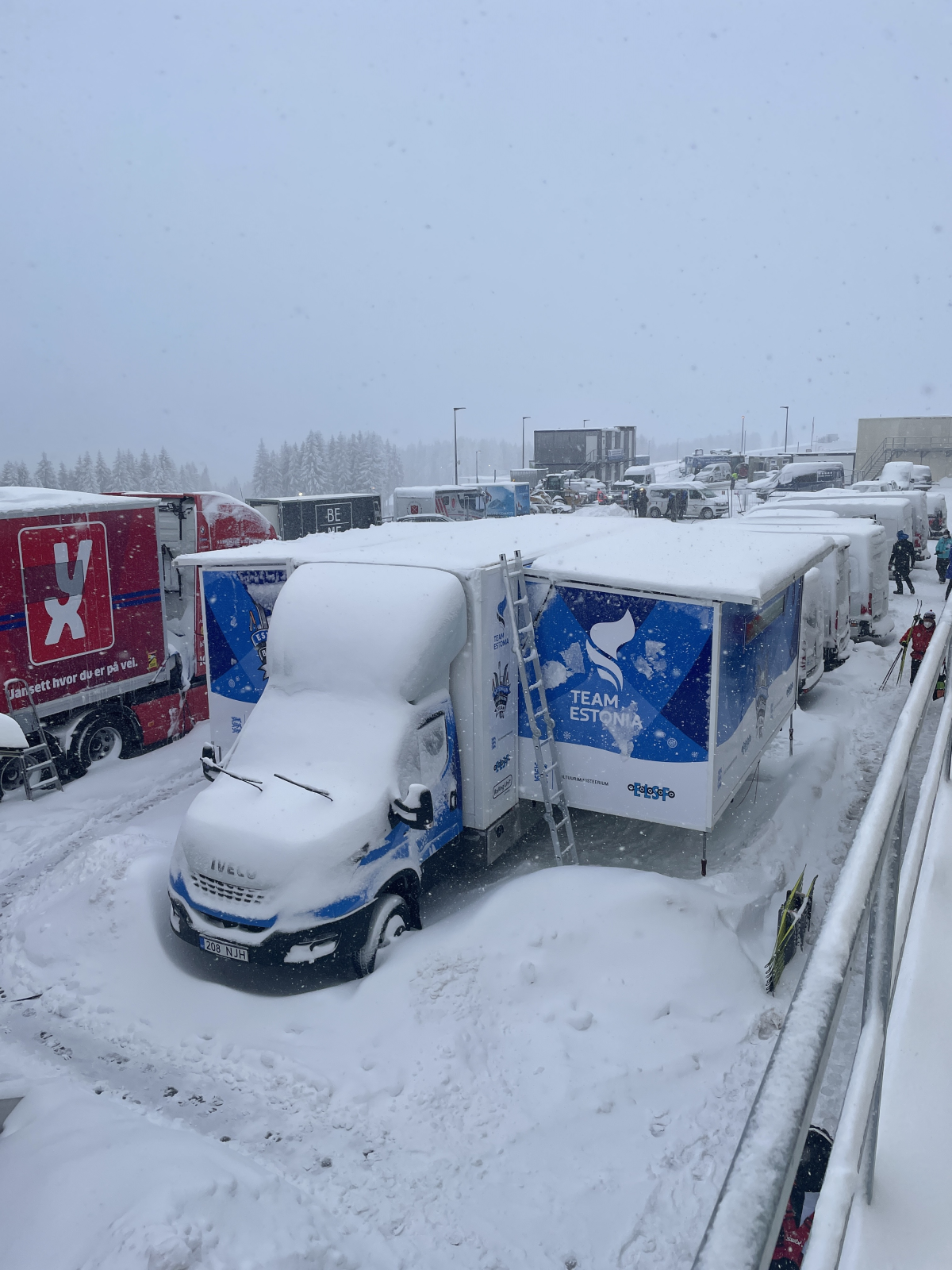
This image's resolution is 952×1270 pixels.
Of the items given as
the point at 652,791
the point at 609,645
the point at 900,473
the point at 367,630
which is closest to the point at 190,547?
the point at 367,630

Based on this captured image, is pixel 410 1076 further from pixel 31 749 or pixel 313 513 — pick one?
pixel 313 513

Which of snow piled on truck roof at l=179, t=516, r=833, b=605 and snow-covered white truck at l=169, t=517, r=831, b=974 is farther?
snow piled on truck roof at l=179, t=516, r=833, b=605

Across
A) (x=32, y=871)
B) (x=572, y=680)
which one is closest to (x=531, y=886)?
(x=572, y=680)

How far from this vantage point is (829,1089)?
213 inches

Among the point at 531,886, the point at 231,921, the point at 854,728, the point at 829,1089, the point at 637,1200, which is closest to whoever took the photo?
the point at 637,1200

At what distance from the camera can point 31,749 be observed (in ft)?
37.6

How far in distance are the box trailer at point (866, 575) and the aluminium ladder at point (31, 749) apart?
13.2 metres

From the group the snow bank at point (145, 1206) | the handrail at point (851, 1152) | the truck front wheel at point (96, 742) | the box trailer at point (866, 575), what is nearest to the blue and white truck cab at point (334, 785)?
the snow bank at point (145, 1206)

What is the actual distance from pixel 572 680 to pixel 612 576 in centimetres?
115

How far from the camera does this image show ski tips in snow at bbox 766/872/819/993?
6.90 meters

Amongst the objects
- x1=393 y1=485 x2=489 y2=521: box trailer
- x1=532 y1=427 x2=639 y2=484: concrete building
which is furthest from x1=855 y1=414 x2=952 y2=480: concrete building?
x1=393 y1=485 x2=489 y2=521: box trailer

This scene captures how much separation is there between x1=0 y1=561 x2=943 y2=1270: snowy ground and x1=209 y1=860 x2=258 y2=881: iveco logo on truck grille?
3.16 ft

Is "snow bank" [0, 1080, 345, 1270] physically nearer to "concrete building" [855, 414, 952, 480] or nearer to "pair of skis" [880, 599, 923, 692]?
"pair of skis" [880, 599, 923, 692]

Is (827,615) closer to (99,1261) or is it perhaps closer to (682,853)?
(682,853)
